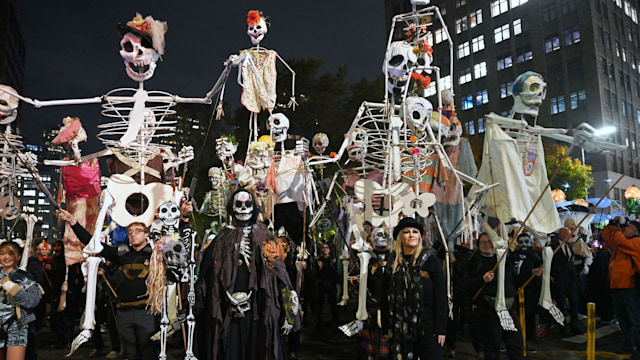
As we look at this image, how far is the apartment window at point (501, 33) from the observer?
38000mm

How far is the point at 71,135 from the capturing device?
20.1 ft

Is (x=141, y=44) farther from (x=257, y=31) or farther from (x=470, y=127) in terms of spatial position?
(x=470, y=127)

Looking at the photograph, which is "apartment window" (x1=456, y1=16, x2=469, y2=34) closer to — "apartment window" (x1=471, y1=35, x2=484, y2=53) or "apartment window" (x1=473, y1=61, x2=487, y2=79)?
"apartment window" (x1=471, y1=35, x2=484, y2=53)

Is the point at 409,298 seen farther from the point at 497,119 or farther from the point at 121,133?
the point at 497,119

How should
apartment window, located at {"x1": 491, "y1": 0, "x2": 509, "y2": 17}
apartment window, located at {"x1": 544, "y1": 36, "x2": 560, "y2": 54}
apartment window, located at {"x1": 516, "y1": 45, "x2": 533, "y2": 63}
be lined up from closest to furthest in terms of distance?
apartment window, located at {"x1": 544, "y1": 36, "x2": 560, "y2": 54}, apartment window, located at {"x1": 516, "y1": 45, "x2": 533, "y2": 63}, apartment window, located at {"x1": 491, "y1": 0, "x2": 509, "y2": 17}

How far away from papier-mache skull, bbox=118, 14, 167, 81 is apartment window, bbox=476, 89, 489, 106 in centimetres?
3631

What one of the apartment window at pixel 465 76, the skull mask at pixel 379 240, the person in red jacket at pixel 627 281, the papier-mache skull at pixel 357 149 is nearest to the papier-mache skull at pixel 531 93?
the person in red jacket at pixel 627 281

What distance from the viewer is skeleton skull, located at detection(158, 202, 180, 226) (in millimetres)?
4785

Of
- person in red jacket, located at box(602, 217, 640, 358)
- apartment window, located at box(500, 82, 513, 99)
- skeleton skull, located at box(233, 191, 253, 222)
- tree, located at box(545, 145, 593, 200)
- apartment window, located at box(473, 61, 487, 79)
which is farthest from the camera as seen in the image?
apartment window, located at box(473, 61, 487, 79)

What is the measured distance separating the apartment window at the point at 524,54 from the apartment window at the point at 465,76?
4856mm

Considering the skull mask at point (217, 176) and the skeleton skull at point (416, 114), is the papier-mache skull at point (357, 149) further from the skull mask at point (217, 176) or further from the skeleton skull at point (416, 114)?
the skull mask at point (217, 176)

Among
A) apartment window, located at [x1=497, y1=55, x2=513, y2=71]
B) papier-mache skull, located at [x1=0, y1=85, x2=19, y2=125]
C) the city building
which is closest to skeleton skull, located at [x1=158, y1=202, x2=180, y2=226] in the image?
papier-mache skull, located at [x1=0, y1=85, x2=19, y2=125]

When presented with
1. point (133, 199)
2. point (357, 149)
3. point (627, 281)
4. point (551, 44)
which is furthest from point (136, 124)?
point (551, 44)

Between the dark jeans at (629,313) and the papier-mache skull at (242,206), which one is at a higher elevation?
the papier-mache skull at (242,206)
